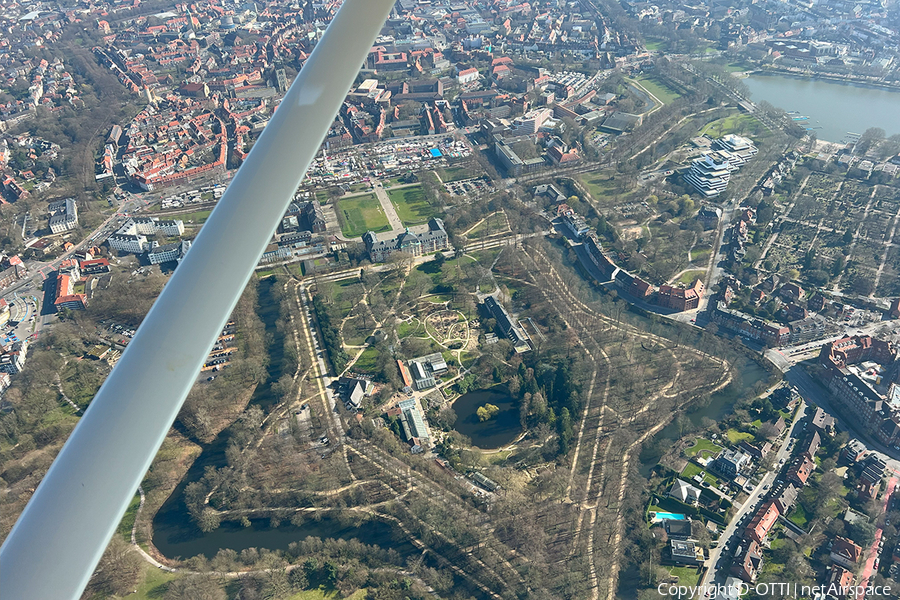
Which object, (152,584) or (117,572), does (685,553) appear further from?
(117,572)

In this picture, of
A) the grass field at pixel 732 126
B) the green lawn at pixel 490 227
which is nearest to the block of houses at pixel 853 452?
the green lawn at pixel 490 227

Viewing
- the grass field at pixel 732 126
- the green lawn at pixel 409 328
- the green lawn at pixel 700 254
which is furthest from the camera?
the grass field at pixel 732 126

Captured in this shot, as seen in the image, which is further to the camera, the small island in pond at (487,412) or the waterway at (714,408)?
the small island in pond at (487,412)

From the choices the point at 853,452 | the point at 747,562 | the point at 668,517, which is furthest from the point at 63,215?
the point at 853,452

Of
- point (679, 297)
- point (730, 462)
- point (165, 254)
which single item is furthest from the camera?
point (165, 254)

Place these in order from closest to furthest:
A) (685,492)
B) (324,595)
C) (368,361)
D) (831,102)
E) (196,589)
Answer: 1. (196,589)
2. (324,595)
3. (685,492)
4. (368,361)
5. (831,102)

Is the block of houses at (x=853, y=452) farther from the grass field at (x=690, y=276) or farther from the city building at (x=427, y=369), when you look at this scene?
the city building at (x=427, y=369)

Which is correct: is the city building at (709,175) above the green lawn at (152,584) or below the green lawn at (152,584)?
above
